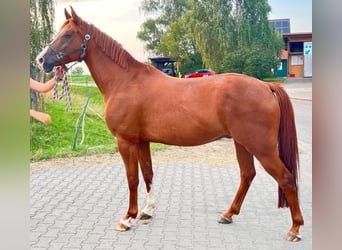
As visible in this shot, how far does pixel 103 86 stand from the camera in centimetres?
212

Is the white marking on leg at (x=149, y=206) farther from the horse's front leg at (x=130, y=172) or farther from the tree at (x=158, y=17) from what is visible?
the tree at (x=158, y=17)

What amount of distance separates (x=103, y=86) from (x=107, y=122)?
0.22m

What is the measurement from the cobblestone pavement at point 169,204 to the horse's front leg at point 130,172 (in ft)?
0.20

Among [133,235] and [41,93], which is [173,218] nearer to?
[133,235]


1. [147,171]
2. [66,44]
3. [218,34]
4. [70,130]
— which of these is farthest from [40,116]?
[218,34]

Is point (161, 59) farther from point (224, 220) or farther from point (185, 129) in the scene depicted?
point (224, 220)

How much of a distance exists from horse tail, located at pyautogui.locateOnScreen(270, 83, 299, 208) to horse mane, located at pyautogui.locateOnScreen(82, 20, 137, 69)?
0.85m

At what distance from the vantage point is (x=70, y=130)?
7.08ft

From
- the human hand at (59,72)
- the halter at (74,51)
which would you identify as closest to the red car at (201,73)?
the halter at (74,51)

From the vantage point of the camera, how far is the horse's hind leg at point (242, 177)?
2.05m

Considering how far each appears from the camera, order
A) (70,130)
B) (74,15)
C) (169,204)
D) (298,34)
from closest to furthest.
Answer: (298,34)
(74,15)
(70,130)
(169,204)

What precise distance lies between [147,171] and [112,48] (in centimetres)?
78

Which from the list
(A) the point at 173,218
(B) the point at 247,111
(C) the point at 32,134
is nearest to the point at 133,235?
(A) the point at 173,218

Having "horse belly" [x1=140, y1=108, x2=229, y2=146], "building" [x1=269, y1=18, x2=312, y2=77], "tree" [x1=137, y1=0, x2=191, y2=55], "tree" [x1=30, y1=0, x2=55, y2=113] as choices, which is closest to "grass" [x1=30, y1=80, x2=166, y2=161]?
"tree" [x1=30, y1=0, x2=55, y2=113]
